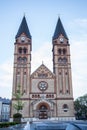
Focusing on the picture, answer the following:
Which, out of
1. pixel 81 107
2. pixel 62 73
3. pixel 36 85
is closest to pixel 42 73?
pixel 36 85

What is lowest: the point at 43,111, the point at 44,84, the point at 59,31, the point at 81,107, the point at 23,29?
the point at 81,107

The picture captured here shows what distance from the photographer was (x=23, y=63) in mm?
47125

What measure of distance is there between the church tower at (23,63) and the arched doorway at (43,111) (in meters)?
3.04

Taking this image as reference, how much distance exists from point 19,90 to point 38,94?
4.76 m

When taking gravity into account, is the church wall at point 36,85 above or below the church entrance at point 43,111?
above

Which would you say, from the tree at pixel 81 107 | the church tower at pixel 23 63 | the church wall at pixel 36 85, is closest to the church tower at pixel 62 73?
the church wall at pixel 36 85

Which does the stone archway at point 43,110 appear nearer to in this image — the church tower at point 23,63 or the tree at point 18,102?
the church tower at point 23,63

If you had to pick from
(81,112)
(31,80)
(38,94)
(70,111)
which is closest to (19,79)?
(31,80)

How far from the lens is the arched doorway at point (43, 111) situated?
144ft

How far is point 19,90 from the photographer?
42.5 m

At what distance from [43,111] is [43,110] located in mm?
256

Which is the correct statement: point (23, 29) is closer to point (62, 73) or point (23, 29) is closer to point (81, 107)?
point (62, 73)

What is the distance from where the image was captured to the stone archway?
144ft

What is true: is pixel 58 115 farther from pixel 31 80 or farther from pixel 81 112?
pixel 81 112
